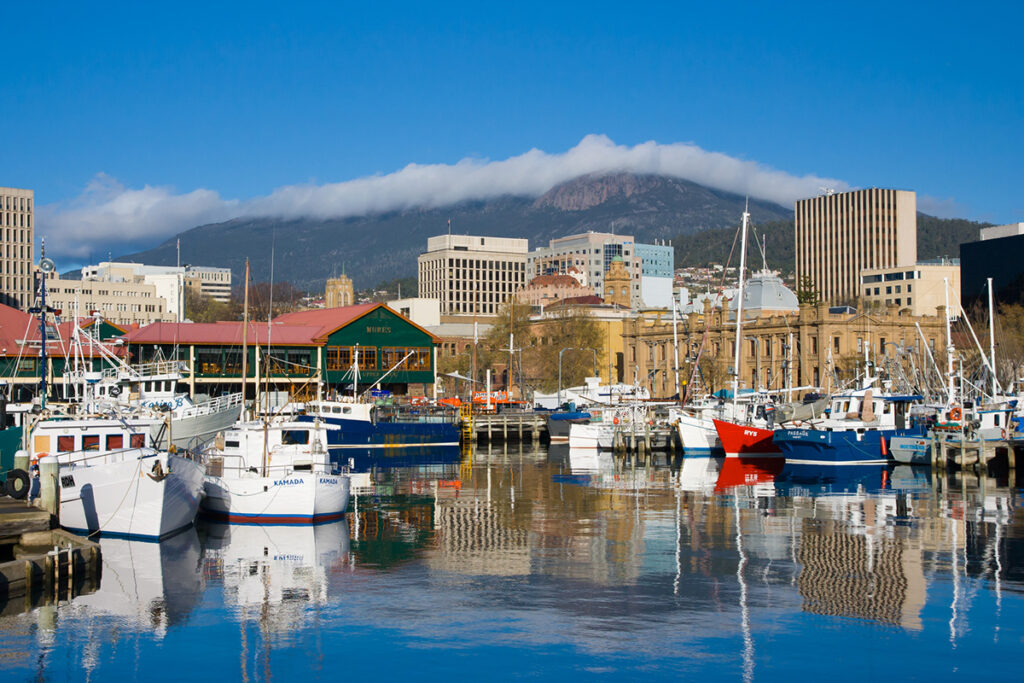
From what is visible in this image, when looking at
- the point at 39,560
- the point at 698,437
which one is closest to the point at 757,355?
the point at 698,437

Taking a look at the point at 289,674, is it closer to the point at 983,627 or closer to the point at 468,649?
the point at 468,649

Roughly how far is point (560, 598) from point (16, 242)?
7492 inches

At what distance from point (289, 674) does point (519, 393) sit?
11123 centimetres

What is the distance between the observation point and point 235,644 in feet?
82.3

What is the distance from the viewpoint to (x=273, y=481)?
40719mm

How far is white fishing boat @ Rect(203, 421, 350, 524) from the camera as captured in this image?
40.4m

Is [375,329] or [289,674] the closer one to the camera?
[289,674]

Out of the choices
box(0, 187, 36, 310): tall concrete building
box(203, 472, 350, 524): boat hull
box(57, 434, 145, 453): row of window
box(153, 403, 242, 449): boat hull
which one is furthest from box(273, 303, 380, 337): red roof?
box(0, 187, 36, 310): tall concrete building

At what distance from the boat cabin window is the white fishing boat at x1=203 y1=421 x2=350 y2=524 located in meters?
0.17

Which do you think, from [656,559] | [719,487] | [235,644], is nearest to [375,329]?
[719,487]

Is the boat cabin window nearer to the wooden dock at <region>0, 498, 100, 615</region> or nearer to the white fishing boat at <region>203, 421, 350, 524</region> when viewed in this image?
the white fishing boat at <region>203, 421, 350, 524</region>

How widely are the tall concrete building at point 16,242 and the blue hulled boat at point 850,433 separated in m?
159

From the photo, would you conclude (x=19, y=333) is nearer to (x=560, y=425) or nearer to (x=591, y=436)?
(x=560, y=425)

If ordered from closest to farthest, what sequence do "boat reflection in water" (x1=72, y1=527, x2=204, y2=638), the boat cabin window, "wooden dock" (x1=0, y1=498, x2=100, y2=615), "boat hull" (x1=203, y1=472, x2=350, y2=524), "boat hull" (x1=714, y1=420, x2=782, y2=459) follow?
"boat reflection in water" (x1=72, y1=527, x2=204, y2=638)
"wooden dock" (x1=0, y1=498, x2=100, y2=615)
"boat hull" (x1=203, y1=472, x2=350, y2=524)
the boat cabin window
"boat hull" (x1=714, y1=420, x2=782, y2=459)
